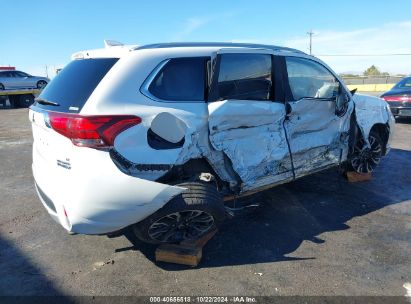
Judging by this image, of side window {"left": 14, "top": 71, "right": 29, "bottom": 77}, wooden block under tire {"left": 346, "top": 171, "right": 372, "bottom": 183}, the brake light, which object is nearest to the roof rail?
the brake light

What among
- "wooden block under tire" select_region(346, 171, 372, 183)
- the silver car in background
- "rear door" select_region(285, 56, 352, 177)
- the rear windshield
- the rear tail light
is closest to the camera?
the rear windshield

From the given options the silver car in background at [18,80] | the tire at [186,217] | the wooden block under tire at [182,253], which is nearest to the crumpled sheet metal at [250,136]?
the tire at [186,217]

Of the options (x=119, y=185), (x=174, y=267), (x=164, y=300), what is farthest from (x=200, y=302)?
(x=119, y=185)

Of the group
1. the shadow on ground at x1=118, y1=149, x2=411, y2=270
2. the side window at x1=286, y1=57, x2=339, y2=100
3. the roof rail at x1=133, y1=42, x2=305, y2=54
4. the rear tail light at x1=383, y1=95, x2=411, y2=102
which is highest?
the roof rail at x1=133, y1=42, x2=305, y2=54

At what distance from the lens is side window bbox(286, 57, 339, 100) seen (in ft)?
14.0

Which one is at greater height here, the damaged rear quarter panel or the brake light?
the brake light

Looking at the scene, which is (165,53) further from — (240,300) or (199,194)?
(240,300)

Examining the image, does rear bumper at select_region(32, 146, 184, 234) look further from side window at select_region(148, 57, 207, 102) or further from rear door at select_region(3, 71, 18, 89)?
rear door at select_region(3, 71, 18, 89)

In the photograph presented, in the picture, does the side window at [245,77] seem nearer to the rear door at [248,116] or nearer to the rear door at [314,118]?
the rear door at [248,116]

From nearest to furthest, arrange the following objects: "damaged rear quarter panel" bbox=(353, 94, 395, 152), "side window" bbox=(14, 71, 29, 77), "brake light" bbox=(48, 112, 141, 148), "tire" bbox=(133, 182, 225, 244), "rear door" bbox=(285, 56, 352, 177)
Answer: "brake light" bbox=(48, 112, 141, 148) → "tire" bbox=(133, 182, 225, 244) → "rear door" bbox=(285, 56, 352, 177) → "damaged rear quarter panel" bbox=(353, 94, 395, 152) → "side window" bbox=(14, 71, 29, 77)

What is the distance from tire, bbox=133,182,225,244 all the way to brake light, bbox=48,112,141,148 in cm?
76

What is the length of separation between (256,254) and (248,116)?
134cm

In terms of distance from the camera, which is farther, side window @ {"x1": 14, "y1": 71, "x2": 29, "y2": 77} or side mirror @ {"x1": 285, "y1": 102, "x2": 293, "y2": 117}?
side window @ {"x1": 14, "y1": 71, "x2": 29, "y2": 77}

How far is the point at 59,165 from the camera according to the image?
302 centimetres
